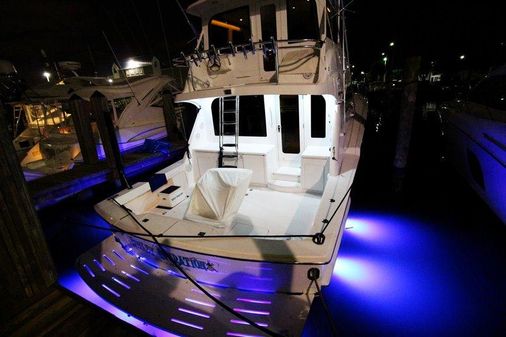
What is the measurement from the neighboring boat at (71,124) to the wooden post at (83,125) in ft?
1.32

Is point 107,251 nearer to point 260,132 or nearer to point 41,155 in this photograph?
point 260,132

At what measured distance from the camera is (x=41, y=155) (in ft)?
32.9

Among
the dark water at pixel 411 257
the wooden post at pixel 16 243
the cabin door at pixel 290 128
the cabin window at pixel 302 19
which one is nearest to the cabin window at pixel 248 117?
the cabin door at pixel 290 128

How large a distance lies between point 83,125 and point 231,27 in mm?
4684

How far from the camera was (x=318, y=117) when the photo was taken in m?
5.32

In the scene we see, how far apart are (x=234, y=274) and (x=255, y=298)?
37 centimetres

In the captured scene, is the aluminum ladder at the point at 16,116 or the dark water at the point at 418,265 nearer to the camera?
the dark water at the point at 418,265

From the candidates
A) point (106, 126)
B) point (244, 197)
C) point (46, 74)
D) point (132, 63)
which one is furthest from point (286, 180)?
point (132, 63)

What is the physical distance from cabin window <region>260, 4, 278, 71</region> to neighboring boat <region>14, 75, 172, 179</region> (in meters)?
3.90

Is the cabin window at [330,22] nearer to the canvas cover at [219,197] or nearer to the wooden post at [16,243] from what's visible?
the canvas cover at [219,197]

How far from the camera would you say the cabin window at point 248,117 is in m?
5.54

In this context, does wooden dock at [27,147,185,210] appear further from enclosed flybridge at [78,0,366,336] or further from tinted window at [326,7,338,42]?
tinted window at [326,7,338,42]

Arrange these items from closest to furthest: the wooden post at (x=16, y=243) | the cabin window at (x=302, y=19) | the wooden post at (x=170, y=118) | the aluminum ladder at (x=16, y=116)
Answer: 1. the wooden post at (x=16, y=243)
2. the cabin window at (x=302, y=19)
3. the wooden post at (x=170, y=118)
4. the aluminum ladder at (x=16, y=116)

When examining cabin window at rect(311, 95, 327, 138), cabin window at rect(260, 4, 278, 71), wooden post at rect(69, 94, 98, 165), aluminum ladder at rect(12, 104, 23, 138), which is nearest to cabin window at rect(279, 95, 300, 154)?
cabin window at rect(311, 95, 327, 138)
